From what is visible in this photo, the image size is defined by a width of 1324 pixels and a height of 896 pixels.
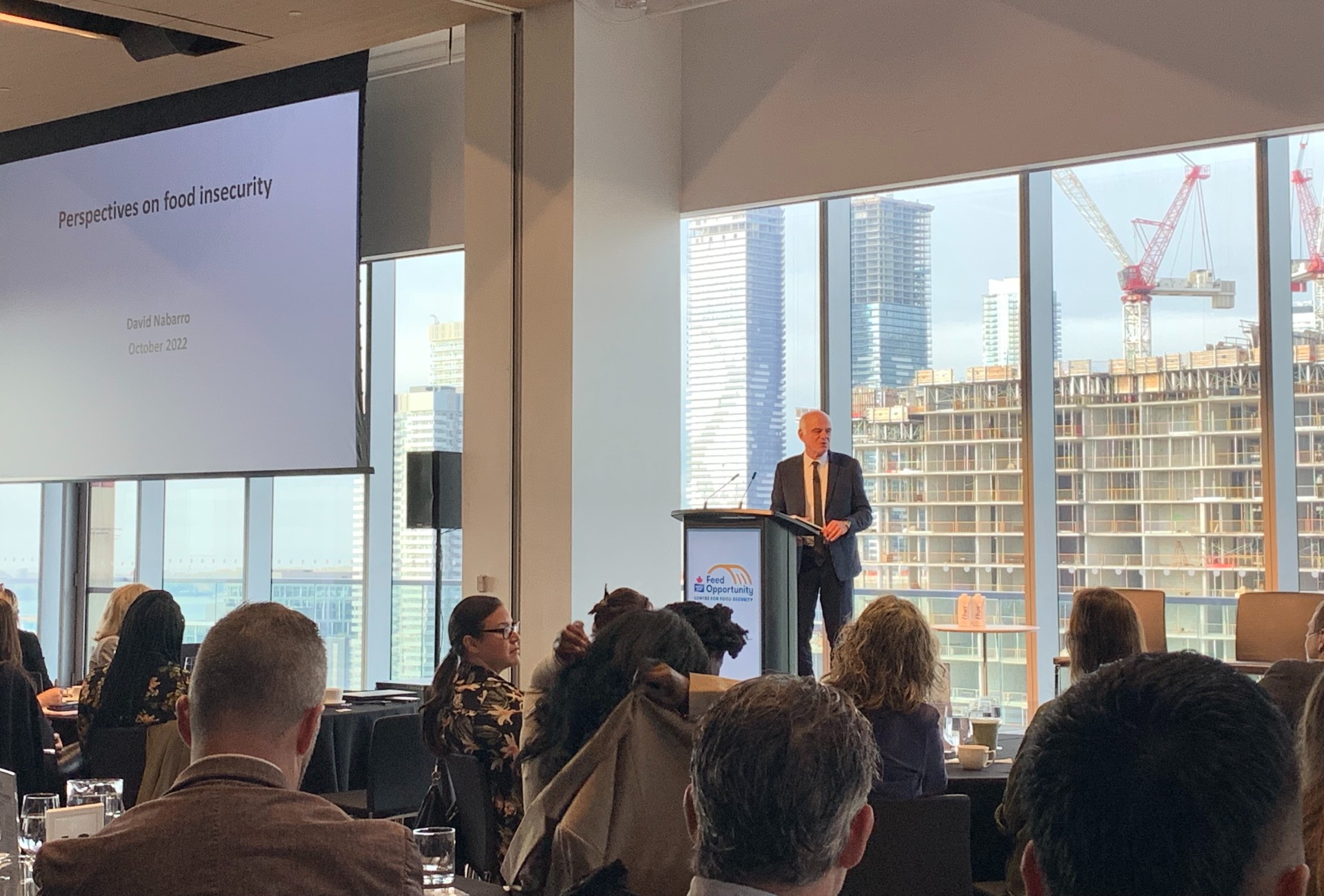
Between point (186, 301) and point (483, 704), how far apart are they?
6603 mm

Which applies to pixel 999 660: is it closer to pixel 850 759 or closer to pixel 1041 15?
pixel 1041 15

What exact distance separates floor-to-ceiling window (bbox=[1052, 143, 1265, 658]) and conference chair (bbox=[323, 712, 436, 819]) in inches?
164

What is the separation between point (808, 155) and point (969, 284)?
4.20 ft

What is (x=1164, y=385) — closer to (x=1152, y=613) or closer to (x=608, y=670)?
(x=1152, y=613)

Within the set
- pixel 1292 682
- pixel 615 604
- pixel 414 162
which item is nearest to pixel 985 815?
pixel 1292 682

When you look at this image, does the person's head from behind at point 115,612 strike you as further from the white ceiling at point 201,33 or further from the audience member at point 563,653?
the audience member at point 563,653

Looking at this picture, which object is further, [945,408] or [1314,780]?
[945,408]

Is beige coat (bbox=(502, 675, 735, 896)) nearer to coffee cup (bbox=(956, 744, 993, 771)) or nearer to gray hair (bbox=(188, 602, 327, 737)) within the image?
gray hair (bbox=(188, 602, 327, 737))

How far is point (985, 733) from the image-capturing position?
4.50 meters

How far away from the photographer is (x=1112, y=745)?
976mm

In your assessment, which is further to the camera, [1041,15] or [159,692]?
[1041,15]

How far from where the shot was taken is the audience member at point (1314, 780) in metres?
1.80

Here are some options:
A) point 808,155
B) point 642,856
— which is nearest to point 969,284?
point 808,155

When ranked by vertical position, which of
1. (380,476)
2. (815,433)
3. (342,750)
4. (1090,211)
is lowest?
(342,750)
